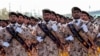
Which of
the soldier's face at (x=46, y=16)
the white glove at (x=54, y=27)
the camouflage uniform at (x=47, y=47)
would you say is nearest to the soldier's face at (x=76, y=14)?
the soldier's face at (x=46, y=16)

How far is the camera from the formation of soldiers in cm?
1247

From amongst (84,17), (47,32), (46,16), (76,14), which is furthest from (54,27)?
(76,14)

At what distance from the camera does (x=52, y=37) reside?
13250 millimetres

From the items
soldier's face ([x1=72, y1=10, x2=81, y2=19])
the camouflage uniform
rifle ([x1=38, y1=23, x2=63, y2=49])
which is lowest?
the camouflage uniform

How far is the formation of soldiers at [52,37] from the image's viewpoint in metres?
12.5

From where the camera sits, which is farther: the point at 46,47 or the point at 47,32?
the point at 46,47

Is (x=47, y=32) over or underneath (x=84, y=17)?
underneath

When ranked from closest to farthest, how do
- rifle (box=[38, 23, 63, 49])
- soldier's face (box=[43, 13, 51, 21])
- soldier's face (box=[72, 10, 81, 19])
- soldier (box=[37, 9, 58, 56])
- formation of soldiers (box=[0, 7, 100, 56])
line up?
soldier's face (box=[72, 10, 81, 19]) < formation of soldiers (box=[0, 7, 100, 56]) < soldier's face (box=[43, 13, 51, 21]) < rifle (box=[38, 23, 63, 49]) < soldier (box=[37, 9, 58, 56])

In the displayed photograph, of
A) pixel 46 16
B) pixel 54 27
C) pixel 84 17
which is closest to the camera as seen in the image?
pixel 46 16

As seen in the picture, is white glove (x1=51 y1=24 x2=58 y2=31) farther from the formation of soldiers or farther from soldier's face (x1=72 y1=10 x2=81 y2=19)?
soldier's face (x1=72 y1=10 x2=81 y2=19)

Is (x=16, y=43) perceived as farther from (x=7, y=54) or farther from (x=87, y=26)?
(x=87, y=26)

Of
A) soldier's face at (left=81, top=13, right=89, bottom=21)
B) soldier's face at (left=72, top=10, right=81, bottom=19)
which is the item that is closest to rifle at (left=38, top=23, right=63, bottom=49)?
soldier's face at (left=81, top=13, right=89, bottom=21)

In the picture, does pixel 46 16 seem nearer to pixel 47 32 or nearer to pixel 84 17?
pixel 47 32

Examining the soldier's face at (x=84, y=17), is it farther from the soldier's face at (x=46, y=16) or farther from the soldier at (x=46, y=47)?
the soldier at (x=46, y=47)
